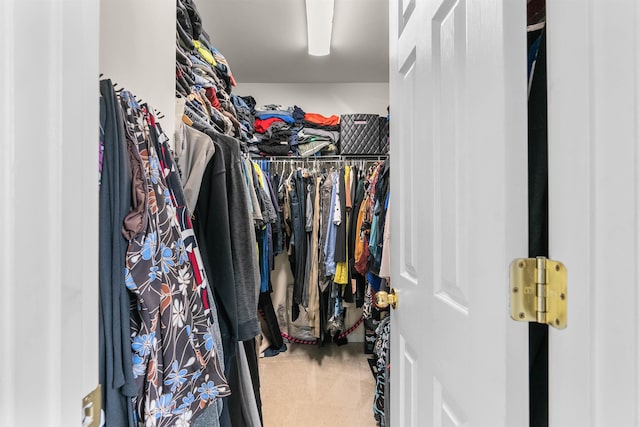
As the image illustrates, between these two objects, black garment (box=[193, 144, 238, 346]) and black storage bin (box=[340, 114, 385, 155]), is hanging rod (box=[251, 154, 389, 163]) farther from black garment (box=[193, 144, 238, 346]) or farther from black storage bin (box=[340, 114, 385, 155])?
black garment (box=[193, 144, 238, 346])

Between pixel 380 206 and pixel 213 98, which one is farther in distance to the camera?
pixel 380 206

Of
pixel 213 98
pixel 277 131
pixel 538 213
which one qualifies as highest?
pixel 277 131

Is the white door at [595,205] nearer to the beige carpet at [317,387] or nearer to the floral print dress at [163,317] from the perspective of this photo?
the floral print dress at [163,317]

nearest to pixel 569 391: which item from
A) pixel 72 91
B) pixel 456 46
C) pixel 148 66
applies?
pixel 456 46

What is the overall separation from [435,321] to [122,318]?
0.65m

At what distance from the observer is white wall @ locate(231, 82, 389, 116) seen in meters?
3.69

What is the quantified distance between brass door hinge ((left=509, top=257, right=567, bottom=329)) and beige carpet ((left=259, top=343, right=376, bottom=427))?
1.82 meters

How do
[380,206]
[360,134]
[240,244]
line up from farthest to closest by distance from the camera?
[360,134] < [380,206] < [240,244]

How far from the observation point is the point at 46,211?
44 centimetres

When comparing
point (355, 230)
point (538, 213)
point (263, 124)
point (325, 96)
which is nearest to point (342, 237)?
point (355, 230)

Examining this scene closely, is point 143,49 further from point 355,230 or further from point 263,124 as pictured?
point 263,124

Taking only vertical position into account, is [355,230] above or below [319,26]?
below

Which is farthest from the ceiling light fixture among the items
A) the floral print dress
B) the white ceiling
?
the floral print dress

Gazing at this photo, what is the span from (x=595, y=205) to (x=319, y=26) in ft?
7.82
